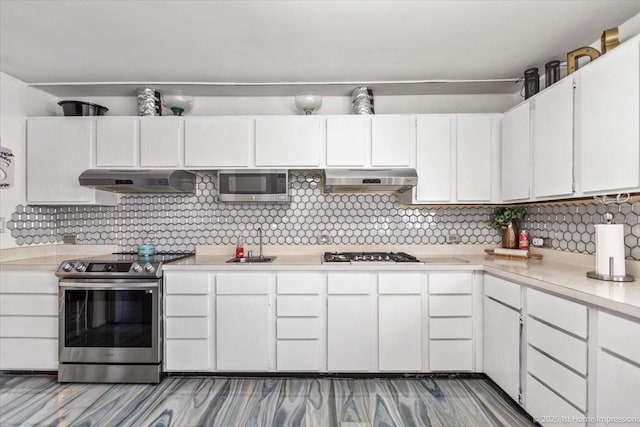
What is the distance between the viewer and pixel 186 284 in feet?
9.07

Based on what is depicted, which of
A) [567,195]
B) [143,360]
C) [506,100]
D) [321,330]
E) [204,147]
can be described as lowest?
[143,360]

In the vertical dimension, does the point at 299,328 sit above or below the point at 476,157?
below

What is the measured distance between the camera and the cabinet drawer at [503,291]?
2.25 meters

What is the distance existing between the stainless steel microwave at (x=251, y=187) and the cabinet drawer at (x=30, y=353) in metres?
1.86

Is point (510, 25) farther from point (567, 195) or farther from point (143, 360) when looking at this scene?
point (143, 360)

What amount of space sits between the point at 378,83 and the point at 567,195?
5.91 feet

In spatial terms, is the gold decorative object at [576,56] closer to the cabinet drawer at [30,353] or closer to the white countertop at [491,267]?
the white countertop at [491,267]

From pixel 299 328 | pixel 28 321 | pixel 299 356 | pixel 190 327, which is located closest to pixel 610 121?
pixel 299 328

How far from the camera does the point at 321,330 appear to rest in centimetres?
276

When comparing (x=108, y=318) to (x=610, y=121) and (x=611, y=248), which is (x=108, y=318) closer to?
(x=611, y=248)

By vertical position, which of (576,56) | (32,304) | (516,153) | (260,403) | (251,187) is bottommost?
(260,403)

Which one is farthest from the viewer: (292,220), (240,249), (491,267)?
(292,220)

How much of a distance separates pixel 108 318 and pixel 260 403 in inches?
56.4

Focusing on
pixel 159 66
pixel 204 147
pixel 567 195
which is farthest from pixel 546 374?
pixel 159 66
